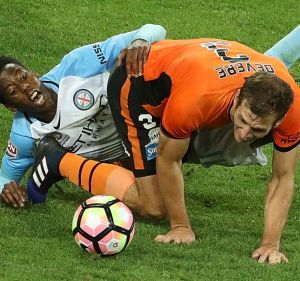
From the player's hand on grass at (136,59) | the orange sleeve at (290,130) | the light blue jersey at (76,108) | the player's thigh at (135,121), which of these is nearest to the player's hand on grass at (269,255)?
the orange sleeve at (290,130)

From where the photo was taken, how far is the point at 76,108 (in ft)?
23.5

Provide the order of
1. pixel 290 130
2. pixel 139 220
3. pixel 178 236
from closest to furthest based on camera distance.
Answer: pixel 290 130 < pixel 178 236 < pixel 139 220

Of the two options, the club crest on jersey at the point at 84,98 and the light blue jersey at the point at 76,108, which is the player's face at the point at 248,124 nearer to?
the light blue jersey at the point at 76,108

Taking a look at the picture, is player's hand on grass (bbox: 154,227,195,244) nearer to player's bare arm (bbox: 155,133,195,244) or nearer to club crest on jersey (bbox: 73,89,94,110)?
player's bare arm (bbox: 155,133,195,244)

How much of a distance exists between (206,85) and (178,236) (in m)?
1.09

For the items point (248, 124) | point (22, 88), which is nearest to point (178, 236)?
point (248, 124)

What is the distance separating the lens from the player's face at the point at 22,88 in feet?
23.2

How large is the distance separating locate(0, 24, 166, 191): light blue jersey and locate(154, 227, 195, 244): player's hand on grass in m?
1.35

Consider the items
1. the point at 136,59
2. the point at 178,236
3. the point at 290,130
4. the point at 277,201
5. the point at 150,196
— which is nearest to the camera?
the point at 290,130

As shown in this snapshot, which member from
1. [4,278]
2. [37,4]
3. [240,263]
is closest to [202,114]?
[240,263]

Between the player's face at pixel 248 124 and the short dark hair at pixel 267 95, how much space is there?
0.12 feet

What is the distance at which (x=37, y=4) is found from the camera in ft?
43.1

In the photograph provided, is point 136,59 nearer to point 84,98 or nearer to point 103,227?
point 84,98

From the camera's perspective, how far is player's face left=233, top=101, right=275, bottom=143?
5.58 meters
